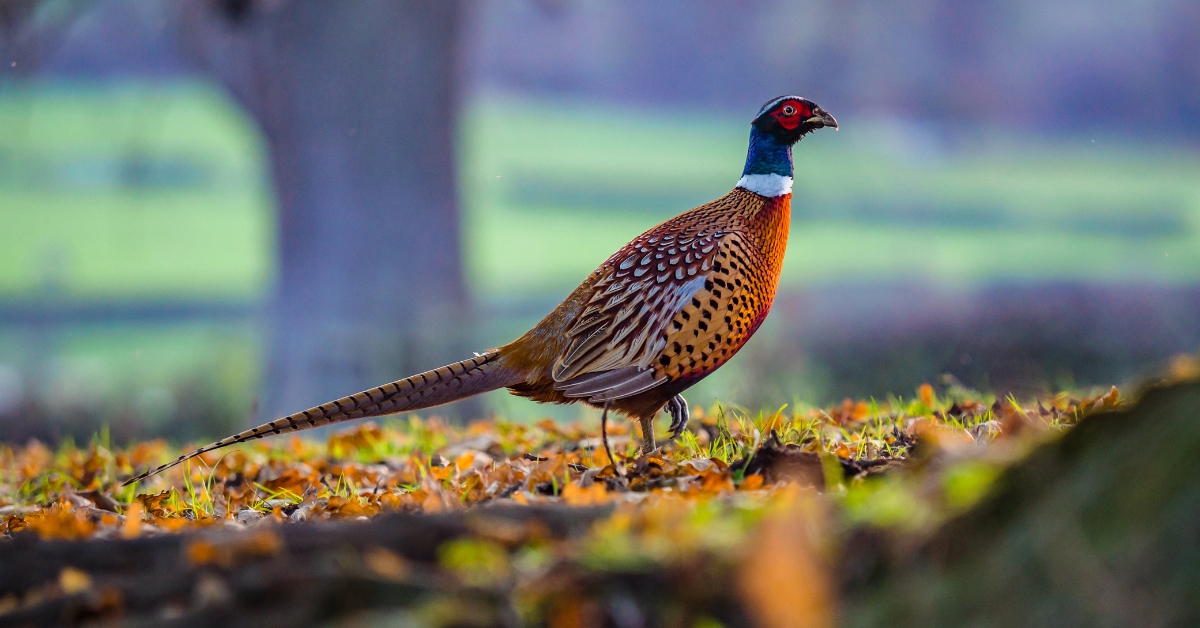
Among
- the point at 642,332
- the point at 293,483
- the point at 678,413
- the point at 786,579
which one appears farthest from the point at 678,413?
the point at 786,579

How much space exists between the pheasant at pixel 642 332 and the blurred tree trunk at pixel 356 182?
579 cm

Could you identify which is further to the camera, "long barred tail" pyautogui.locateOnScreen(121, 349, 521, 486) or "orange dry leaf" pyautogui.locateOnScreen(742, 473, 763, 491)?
"long barred tail" pyautogui.locateOnScreen(121, 349, 521, 486)

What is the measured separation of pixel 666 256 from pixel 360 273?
703 centimetres

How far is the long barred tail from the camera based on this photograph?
13.7 feet

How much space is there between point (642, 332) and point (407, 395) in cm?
98

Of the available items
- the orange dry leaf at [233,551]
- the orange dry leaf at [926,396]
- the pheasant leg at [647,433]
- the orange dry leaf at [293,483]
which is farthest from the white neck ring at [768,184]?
the orange dry leaf at [233,551]

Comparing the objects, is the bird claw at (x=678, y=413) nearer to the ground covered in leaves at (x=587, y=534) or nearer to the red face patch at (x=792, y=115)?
the ground covered in leaves at (x=587, y=534)

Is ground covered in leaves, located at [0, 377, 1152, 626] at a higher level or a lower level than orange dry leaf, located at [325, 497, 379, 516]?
higher

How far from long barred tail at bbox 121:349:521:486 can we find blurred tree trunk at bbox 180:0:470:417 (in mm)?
5779

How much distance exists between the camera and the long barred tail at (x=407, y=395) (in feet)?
13.7

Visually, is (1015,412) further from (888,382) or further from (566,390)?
(888,382)

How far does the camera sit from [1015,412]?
13.8ft

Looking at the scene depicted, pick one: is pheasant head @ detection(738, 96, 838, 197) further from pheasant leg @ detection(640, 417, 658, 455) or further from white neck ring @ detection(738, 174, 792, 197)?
pheasant leg @ detection(640, 417, 658, 455)

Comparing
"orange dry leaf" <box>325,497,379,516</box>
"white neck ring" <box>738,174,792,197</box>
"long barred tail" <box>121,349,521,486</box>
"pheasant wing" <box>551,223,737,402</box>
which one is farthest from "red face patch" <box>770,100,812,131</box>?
"orange dry leaf" <box>325,497,379,516</box>
